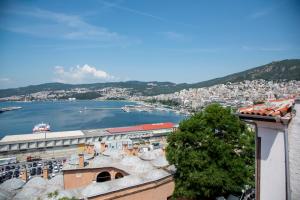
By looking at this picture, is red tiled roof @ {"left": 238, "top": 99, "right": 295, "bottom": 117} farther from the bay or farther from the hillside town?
the bay

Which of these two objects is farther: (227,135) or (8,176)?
(8,176)

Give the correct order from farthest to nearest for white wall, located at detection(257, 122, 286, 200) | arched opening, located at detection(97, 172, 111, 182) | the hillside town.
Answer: the hillside town < arched opening, located at detection(97, 172, 111, 182) < white wall, located at detection(257, 122, 286, 200)

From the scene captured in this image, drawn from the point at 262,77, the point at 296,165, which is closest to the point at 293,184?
the point at 296,165

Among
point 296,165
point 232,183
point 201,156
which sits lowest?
point 232,183

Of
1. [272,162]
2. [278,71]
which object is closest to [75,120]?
[272,162]

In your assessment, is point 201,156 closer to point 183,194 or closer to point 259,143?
point 183,194

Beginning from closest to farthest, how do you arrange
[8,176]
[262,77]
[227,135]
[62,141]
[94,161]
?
[227,135]
[94,161]
[8,176]
[62,141]
[262,77]

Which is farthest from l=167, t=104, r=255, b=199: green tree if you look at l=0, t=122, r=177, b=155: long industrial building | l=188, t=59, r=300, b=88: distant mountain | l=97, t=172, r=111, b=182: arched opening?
l=188, t=59, r=300, b=88: distant mountain

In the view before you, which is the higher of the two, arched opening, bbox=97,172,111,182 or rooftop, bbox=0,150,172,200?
rooftop, bbox=0,150,172,200

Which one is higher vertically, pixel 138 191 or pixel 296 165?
pixel 296 165
